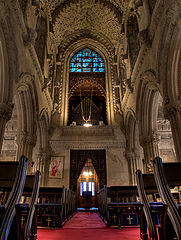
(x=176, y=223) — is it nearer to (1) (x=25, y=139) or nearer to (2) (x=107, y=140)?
(1) (x=25, y=139)

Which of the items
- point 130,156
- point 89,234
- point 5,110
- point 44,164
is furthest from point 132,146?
point 89,234

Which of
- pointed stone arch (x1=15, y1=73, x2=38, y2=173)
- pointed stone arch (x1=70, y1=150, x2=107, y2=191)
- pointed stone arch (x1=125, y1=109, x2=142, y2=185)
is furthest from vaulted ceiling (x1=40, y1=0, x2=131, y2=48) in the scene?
pointed stone arch (x1=70, y1=150, x2=107, y2=191)

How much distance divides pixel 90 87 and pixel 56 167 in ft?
24.6

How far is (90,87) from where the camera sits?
16.3 metres

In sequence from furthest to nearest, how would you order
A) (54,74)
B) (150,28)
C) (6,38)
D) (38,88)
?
(54,74) → (38,88) → (150,28) → (6,38)

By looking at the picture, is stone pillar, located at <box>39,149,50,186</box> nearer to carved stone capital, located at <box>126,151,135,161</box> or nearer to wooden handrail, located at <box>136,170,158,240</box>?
carved stone capital, located at <box>126,151,135,161</box>

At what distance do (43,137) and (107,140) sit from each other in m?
3.91

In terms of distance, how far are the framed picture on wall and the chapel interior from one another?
58mm

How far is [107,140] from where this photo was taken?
12172 millimetres

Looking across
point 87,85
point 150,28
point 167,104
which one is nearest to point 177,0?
point 150,28

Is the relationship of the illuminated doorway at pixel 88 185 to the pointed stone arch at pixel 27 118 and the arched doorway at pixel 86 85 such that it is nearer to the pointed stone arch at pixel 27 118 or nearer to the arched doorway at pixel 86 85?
the arched doorway at pixel 86 85

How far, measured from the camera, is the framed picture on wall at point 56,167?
11.5 m

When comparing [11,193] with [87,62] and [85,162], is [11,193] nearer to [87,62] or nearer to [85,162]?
[85,162]

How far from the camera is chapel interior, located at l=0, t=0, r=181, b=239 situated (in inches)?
250
